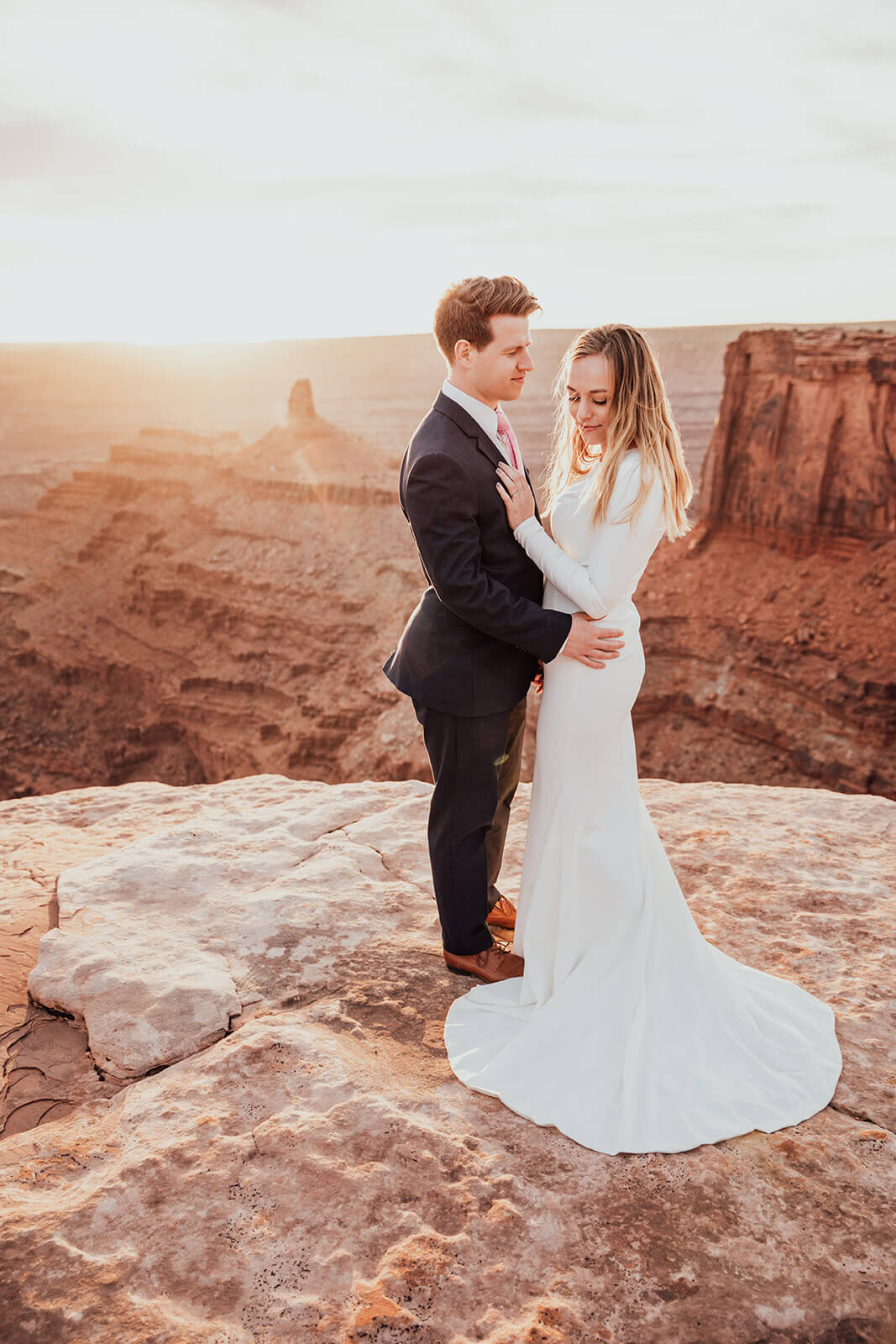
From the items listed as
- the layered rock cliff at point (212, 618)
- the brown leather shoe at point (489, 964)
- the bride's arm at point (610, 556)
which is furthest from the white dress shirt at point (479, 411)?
the layered rock cliff at point (212, 618)

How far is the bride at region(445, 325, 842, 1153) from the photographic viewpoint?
8.07ft

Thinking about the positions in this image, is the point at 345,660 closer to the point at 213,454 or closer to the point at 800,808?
the point at 213,454

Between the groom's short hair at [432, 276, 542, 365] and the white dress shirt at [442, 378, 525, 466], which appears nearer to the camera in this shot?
the groom's short hair at [432, 276, 542, 365]

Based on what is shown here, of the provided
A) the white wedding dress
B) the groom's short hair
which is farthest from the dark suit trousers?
the groom's short hair

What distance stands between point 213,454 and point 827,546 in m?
22.5

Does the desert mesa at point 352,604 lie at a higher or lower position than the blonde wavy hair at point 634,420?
lower

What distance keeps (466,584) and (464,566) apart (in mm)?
56

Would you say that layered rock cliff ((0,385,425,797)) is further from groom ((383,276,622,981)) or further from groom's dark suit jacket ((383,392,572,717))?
groom's dark suit jacket ((383,392,572,717))

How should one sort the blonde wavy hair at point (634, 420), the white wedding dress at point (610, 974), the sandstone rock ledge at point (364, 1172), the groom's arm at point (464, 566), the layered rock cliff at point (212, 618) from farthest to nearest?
the layered rock cliff at point (212, 618)
the groom's arm at point (464, 566)
the blonde wavy hair at point (634, 420)
the white wedding dress at point (610, 974)
the sandstone rock ledge at point (364, 1172)

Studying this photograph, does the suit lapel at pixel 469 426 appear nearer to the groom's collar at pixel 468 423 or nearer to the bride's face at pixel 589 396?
the groom's collar at pixel 468 423

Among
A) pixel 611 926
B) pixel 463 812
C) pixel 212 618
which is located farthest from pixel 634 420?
pixel 212 618

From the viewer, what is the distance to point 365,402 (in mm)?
90375

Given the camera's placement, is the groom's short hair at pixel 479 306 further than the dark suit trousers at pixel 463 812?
No

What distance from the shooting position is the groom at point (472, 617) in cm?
269
